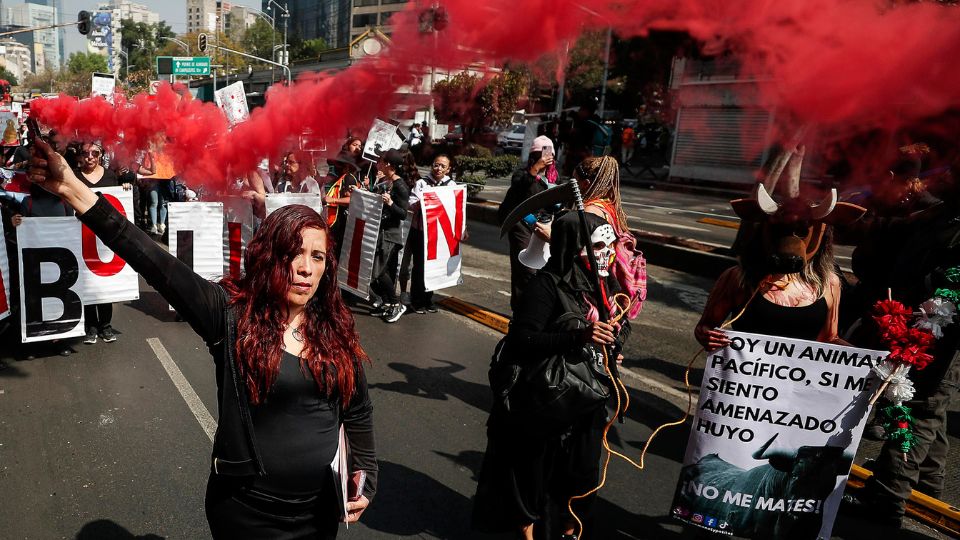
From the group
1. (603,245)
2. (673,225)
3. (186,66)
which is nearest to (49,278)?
(603,245)

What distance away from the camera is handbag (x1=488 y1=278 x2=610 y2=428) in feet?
9.50

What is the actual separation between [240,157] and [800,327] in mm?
5380

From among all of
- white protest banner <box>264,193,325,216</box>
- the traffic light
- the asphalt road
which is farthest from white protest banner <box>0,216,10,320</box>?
the traffic light

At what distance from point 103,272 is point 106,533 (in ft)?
12.0

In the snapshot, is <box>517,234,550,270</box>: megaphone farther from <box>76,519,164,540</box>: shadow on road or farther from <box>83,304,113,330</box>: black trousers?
<box>83,304,113,330</box>: black trousers

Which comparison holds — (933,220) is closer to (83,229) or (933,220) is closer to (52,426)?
(52,426)

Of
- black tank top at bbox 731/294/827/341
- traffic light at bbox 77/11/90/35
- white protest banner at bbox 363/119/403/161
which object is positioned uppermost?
traffic light at bbox 77/11/90/35

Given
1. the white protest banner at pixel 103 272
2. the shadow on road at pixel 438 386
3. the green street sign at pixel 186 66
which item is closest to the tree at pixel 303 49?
the green street sign at pixel 186 66

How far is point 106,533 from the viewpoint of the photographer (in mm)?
3320

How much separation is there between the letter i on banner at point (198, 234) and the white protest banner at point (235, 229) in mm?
103

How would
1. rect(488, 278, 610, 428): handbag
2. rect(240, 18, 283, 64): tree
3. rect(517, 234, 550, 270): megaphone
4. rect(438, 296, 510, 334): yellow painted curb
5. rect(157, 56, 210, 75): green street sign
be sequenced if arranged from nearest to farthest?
1. rect(488, 278, 610, 428): handbag
2. rect(517, 234, 550, 270): megaphone
3. rect(438, 296, 510, 334): yellow painted curb
4. rect(157, 56, 210, 75): green street sign
5. rect(240, 18, 283, 64): tree

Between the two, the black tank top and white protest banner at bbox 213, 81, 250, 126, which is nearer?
the black tank top

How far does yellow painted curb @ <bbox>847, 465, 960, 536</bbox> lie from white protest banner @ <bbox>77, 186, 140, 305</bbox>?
6435mm

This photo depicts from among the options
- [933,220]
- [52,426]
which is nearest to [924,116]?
[933,220]
